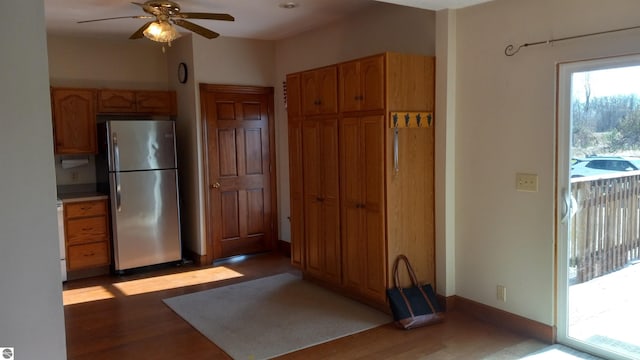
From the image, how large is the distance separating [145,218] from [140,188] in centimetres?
34

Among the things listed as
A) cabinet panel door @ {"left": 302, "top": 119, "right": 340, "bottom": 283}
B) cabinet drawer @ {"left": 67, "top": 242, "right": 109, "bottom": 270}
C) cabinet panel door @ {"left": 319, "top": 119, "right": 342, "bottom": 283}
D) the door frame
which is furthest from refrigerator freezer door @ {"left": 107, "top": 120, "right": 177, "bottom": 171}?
the door frame

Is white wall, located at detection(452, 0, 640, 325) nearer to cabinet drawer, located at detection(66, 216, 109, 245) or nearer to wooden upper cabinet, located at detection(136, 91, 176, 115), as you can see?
wooden upper cabinet, located at detection(136, 91, 176, 115)

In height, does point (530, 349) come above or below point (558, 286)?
below

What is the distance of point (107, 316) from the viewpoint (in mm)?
4109

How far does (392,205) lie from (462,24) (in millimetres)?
1488

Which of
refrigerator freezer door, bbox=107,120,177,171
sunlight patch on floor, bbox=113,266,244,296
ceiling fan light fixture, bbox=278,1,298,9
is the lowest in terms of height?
sunlight patch on floor, bbox=113,266,244,296

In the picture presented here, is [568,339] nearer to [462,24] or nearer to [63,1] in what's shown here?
[462,24]

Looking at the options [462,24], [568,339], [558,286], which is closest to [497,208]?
[558,286]

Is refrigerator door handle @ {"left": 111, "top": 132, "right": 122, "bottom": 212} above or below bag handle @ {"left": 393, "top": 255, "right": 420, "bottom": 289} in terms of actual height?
above

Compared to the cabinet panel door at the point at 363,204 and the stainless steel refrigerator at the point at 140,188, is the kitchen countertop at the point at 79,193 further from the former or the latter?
the cabinet panel door at the point at 363,204

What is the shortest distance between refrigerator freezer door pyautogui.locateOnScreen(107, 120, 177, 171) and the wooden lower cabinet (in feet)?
1.62

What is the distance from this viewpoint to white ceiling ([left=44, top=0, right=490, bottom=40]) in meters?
4.22

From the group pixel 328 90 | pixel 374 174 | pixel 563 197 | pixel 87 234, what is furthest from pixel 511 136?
pixel 87 234

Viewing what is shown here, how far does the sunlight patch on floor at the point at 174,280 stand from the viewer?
4.87 m
